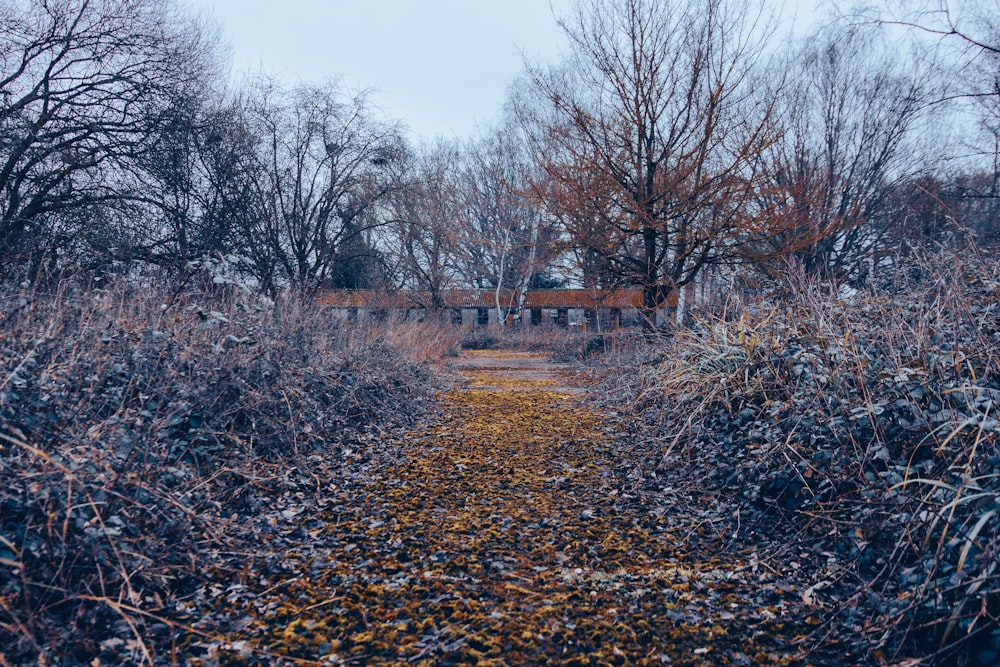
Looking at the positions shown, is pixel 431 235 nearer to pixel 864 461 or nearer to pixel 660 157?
pixel 660 157

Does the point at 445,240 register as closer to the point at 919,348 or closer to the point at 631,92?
the point at 631,92

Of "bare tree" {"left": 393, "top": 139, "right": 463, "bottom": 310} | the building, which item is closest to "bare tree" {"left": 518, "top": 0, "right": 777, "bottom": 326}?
the building

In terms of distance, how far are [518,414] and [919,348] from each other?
433 centimetres

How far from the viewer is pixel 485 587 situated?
2703 millimetres

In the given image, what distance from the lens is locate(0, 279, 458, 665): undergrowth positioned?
216 cm

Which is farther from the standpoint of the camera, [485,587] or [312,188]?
[312,188]

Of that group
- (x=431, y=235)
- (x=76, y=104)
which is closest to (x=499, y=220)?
(x=431, y=235)

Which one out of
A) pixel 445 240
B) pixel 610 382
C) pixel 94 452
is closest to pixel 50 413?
pixel 94 452

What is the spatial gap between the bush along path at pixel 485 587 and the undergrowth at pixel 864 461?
12.8 inches

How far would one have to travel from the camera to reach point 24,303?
173 inches

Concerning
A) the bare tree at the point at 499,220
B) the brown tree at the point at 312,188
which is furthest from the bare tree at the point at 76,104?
the bare tree at the point at 499,220

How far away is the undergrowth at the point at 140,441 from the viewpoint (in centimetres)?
216

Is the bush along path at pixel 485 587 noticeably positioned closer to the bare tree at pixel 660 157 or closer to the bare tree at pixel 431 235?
the bare tree at pixel 660 157

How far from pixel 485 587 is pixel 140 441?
2.14 m
